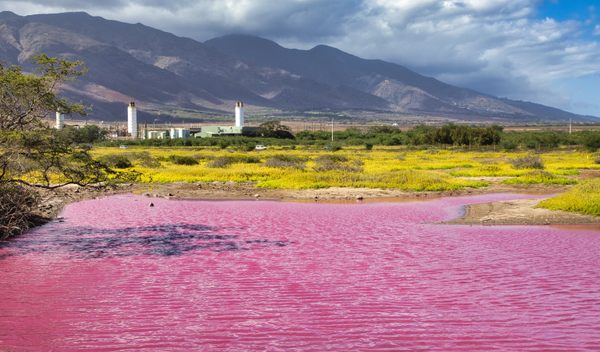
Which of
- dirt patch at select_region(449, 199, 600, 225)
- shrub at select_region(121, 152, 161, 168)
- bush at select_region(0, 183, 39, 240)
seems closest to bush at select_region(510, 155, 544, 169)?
dirt patch at select_region(449, 199, 600, 225)

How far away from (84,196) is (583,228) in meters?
26.2

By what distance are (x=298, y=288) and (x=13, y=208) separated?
10.8 meters

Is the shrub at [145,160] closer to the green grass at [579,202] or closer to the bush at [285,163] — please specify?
the bush at [285,163]

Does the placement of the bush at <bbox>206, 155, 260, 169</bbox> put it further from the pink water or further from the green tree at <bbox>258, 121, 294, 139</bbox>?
the green tree at <bbox>258, 121, 294, 139</bbox>

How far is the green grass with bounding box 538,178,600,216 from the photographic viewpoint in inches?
1003

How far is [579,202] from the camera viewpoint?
2619 centimetres

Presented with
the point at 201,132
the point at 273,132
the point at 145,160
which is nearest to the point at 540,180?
the point at 145,160

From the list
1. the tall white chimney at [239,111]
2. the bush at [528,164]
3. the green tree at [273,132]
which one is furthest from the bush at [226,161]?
the tall white chimney at [239,111]

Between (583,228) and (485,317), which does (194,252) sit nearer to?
(485,317)

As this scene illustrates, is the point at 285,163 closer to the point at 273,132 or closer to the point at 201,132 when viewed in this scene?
the point at 273,132

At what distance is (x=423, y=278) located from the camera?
14.7 meters

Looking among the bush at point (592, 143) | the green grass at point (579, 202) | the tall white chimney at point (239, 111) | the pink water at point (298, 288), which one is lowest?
the pink water at point (298, 288)

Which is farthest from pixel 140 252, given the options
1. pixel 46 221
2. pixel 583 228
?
pixel 583 228

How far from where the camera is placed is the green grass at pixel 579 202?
2548 cm
